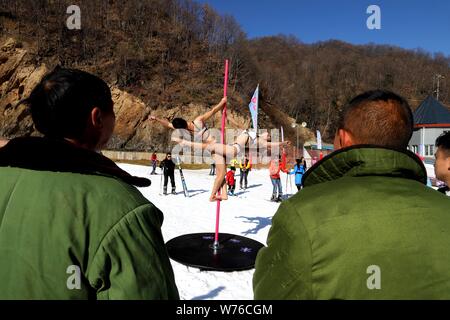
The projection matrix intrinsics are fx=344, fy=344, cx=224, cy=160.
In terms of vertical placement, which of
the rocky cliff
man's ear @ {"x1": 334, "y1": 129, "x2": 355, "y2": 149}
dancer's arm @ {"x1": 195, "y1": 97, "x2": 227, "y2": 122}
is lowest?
man's ear @ {"x1": 334, "y1": 129, "x2": 355, "y2": 149}

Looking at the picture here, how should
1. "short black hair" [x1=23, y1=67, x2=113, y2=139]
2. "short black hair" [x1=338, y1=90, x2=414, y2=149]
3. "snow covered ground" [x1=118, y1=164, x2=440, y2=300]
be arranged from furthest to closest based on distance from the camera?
"snow covered ground" [x1=118, y1=164, x2=440, y2=300] → "short black hair" [x1=338, y1=90, x2=414, y2=149] → "short black hair" [x1=23, y1=67, x2=113, y2=139]

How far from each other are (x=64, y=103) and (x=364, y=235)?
1310 millimetres

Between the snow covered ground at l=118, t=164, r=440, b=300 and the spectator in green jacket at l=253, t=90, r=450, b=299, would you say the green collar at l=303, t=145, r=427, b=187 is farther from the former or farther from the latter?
the snow covered ground at l=118, t=164, r=440, b=300

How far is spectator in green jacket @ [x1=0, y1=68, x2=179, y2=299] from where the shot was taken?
1252mm

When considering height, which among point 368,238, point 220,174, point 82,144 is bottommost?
point 220,174

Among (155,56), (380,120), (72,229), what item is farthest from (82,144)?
(155,56)

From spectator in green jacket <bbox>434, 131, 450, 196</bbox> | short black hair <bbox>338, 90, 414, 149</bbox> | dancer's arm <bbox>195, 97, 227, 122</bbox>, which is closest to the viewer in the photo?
short black hair <bbox>338, 90, 414, 149</bbox>

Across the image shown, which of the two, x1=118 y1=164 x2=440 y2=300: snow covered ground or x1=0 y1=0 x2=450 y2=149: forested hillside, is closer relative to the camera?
x1=118 y1=164 x2=440 y2=300: snow covered ground

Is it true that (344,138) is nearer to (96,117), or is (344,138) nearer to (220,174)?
(96,117)

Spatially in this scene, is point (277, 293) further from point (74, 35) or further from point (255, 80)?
point (255, 80)

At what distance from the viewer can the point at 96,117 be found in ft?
4.96

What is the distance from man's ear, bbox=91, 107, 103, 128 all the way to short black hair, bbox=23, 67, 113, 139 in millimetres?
18

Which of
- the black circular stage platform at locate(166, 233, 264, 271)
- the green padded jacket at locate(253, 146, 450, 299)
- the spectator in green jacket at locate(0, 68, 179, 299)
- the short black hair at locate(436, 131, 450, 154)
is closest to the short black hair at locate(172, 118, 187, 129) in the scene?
the black circular stage platform at locate(166, 233, 264, 271)
